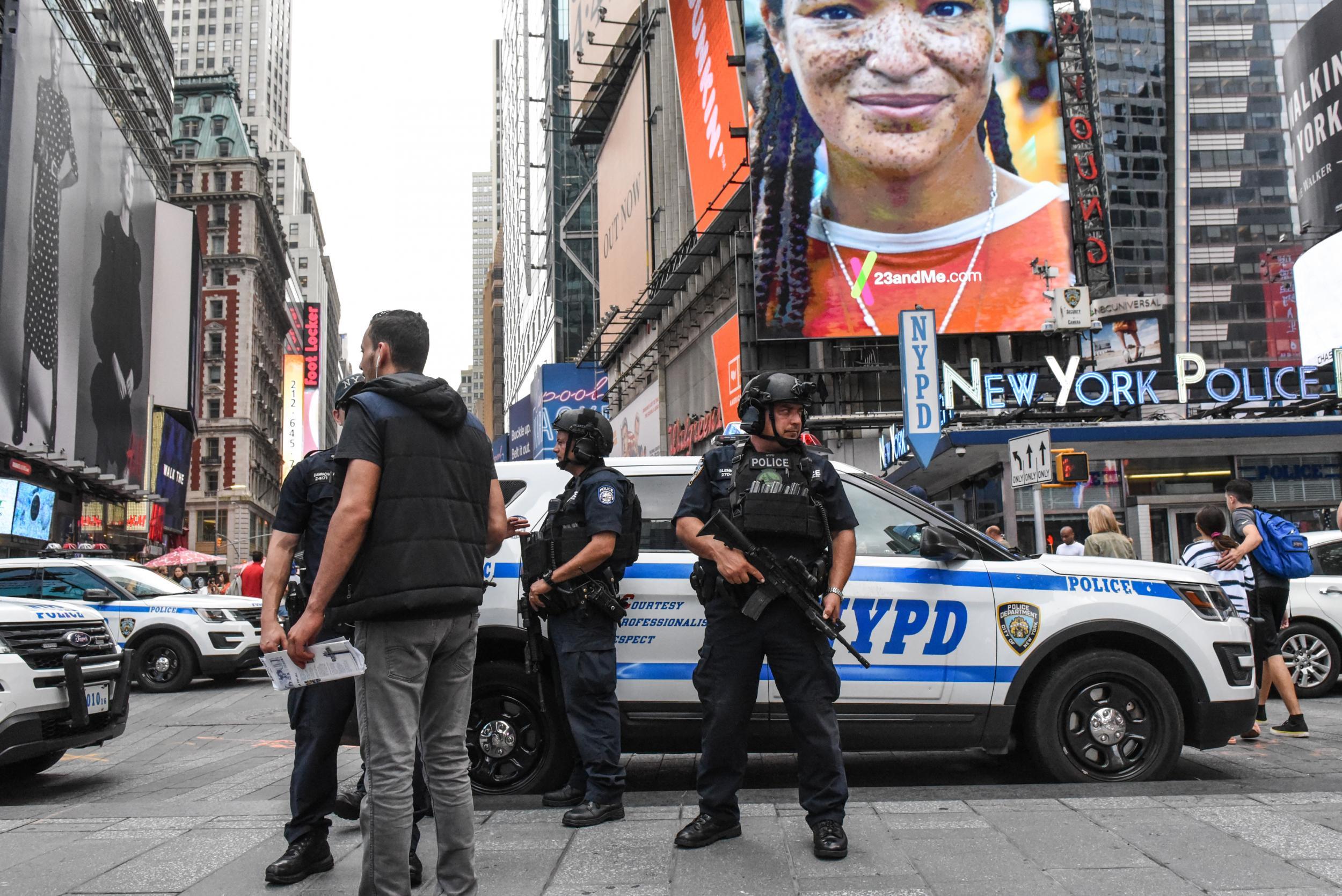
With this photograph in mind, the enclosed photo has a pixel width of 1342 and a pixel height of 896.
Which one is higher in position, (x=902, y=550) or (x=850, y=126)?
(x=850, y=126)

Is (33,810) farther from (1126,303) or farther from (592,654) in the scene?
(1126,303)

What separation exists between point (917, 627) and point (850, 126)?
1056 inches

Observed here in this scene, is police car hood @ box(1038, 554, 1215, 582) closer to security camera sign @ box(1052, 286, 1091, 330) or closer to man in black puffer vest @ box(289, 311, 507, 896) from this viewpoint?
man in black puffer vest @ box(289, 311, 507, 896)

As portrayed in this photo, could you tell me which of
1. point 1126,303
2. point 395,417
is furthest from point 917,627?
point 1126,303

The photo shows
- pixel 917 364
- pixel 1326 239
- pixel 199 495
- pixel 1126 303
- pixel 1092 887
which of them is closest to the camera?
pixel 1092 887

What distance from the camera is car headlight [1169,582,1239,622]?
592cm

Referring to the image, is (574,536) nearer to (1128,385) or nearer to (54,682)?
(54,682)

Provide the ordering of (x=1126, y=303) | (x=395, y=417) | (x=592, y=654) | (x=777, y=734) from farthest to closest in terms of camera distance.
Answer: (x=1126, y=303) < (x=777, y=734) < (x=592, y=654) < (x=395, y=417)

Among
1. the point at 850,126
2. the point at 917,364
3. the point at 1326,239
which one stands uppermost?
the point at 850,126

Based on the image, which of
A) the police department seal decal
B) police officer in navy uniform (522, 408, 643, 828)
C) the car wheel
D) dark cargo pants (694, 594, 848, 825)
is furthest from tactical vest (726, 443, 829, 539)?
the car wheel

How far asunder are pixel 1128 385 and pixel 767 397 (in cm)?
2295

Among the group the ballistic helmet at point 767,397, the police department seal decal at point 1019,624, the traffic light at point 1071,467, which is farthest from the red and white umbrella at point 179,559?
the ballistic helmet at point 767,397

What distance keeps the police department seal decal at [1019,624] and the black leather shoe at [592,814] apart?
7.26ft

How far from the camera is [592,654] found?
5266 millimetres
